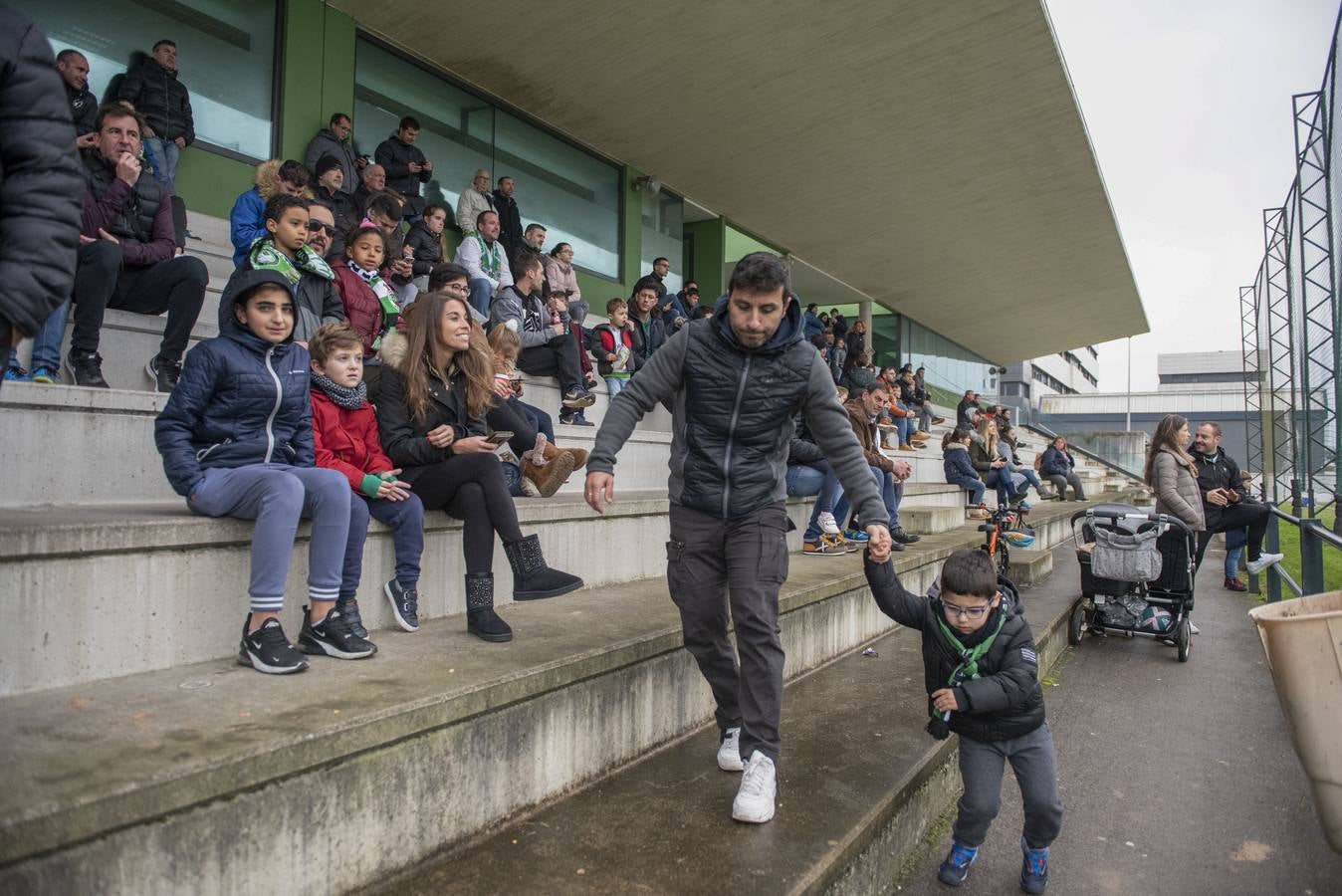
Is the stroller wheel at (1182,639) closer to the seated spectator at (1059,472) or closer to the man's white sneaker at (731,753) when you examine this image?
the man's white sneaker at (731,753)

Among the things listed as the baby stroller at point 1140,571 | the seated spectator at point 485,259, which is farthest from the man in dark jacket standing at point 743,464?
the seated spectator at point 485,259

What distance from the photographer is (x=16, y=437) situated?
3.12 meters

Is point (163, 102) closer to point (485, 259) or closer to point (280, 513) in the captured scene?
point (485, 259)

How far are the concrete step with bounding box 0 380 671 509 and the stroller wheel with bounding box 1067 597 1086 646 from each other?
634 centimetres

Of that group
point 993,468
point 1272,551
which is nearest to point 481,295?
point 993,468

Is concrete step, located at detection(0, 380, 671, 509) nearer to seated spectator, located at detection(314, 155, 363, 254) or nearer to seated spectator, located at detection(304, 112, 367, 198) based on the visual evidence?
seated spectator, located at detection(314, 155, 363, 254)

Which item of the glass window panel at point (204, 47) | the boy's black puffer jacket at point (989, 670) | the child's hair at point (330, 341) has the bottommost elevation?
the boy's black puffer jacket at point (989, 670)

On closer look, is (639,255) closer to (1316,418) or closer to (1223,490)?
(1223,490)

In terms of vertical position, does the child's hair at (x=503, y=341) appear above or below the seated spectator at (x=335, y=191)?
below

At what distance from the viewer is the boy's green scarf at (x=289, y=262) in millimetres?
4070

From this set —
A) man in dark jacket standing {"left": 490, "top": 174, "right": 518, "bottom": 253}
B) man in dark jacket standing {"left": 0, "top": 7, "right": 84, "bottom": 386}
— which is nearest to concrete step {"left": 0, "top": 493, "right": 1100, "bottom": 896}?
man in dark jacket standing {"left": 0, "top": 7, "right": 84, "bottom": 386}

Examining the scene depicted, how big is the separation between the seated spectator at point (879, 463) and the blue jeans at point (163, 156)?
583 cm

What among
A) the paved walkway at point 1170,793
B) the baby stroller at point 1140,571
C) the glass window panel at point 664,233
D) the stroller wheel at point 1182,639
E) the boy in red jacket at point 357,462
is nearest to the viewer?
the paved walkway at point 1170,793

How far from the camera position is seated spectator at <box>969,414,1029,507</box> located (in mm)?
12352
